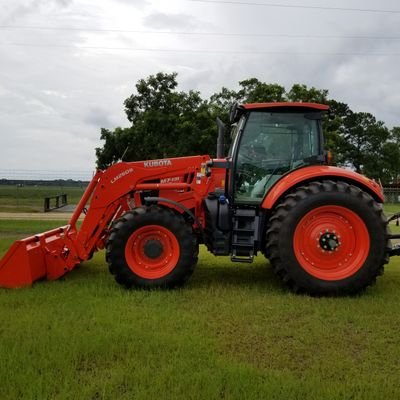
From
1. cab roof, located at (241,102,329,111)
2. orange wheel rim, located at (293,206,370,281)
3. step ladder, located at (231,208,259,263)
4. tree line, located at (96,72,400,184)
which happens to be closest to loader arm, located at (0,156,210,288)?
step ladder, located at (231,208,259,263)

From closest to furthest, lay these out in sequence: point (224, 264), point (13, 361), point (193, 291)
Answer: point (13, 361) → point (193, 291) → point (224, 264)

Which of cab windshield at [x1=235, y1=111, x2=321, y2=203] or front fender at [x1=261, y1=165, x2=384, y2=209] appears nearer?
front fender at [x1=261, y1=165, x2=384, y2=209]

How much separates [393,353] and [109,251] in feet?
11.1

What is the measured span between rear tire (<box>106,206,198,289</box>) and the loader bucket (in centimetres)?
89

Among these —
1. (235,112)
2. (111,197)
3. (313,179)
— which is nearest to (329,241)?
(313,179)

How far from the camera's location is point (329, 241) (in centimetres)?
595

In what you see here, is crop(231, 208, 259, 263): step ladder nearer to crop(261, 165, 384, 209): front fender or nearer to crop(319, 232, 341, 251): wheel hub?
crop(261, 165, 384, 209): front fender

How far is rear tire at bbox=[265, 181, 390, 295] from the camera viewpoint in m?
5.80

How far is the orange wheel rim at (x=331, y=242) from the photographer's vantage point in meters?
5.89

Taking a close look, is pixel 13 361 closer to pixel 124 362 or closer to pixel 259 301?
pixel 124 362

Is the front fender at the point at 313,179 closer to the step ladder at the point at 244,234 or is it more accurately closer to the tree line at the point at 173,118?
the step ladder at the point at 244,234

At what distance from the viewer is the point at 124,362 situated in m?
3.71

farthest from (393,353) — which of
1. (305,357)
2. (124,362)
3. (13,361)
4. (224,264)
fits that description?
(224,264)

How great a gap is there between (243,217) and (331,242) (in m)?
1.13
